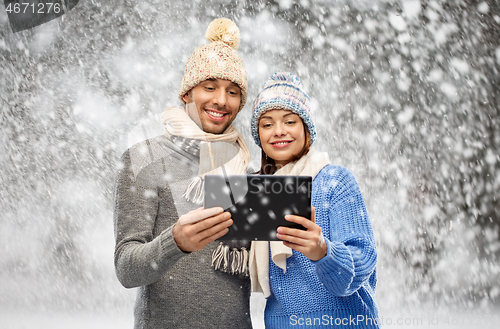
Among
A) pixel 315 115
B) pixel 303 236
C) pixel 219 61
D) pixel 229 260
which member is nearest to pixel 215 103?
pixel 219 61

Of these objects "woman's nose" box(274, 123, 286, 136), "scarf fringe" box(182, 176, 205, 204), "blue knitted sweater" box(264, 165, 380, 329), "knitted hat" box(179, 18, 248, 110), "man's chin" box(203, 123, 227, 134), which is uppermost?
"knitted hat" box(179, 18, 248, 110)

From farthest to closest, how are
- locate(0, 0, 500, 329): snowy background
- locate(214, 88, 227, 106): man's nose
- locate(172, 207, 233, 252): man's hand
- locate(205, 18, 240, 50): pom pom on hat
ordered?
locate(0, 0, 500, 329): snowy background
locate(205, 18, 240, 50): pom pom on hat
locate(214, 88, 227, 106): man's nose
locate(172, 207, 233, 252): man's hand

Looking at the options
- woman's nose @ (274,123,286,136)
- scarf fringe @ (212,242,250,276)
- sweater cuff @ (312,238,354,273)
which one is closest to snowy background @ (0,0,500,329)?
woman's nose @ (274,123,286,136)

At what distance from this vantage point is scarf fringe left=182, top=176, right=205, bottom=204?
4.43 feet

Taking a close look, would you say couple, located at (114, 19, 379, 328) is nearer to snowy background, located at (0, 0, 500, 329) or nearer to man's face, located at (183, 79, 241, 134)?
man's face, located at (183, 79, 241, 134)

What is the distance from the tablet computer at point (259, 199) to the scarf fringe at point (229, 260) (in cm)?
35

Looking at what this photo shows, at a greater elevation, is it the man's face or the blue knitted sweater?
the man's face

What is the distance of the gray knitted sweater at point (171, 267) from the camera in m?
1.27

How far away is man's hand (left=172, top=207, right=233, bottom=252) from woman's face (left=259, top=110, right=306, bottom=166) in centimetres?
50

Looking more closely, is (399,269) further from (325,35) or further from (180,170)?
(180,170)

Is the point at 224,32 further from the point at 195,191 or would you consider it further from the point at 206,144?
the point at 195,191

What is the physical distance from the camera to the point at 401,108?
4.98 meters

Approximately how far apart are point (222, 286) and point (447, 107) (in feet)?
15.2

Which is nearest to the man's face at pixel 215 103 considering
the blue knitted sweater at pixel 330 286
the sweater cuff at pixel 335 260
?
the blue knitted sweater at pixel 330 286
